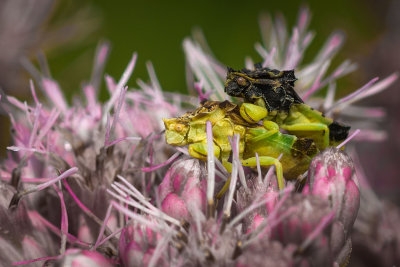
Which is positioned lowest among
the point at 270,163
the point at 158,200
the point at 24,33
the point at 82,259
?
the point at 82,259

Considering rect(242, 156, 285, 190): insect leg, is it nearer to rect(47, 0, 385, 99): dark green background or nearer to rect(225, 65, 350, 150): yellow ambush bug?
rect(225, 65, 350, 150): yellow ambush bug

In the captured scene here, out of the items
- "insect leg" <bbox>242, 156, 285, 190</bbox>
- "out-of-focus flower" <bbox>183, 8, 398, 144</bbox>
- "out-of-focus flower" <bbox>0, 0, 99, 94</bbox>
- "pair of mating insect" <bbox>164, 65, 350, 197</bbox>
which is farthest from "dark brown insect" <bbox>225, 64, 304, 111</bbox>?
"out-of-focus flower" <bbox>0, 0, 99, 94</bbox>

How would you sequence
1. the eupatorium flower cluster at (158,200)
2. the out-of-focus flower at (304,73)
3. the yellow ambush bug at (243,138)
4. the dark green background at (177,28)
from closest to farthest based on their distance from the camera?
the eupatorium flower cluster at (158,200) < the yellow ambush bug at (243,138) < the out-of-focus flower at (304,73) < the dark green background at (177,28)

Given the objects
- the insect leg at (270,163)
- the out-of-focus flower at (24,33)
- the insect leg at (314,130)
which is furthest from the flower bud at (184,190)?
the out-of-focus flower at (24,33)

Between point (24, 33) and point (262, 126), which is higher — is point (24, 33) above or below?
above

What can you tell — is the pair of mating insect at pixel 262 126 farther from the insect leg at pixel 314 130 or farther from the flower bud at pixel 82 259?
the flower bud at pixel 82 259

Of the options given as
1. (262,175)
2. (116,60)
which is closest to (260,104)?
(262,175)

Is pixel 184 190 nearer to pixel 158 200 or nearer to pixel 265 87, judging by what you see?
pixel 158 200

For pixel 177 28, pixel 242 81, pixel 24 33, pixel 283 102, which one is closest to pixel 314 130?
pixel 283 102
